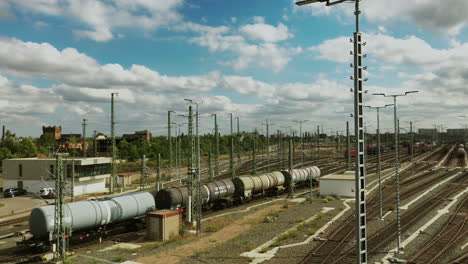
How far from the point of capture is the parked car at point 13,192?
199 ft

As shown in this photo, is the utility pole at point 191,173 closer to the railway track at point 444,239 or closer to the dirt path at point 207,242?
the dirt path at point 207,242

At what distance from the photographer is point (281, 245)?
2836 cm

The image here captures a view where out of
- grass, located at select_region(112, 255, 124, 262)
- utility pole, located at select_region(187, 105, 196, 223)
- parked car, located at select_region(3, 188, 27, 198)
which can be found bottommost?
parked car, located at select_region(3, 188, 27, 198)

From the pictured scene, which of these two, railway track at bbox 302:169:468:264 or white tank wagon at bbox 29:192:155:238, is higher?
white tank wagon at bbox 29:192:155:238

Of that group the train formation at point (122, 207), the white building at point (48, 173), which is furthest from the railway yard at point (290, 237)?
the white building at point (48, 173)

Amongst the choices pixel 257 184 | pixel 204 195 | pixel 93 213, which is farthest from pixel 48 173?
pixel 93 213

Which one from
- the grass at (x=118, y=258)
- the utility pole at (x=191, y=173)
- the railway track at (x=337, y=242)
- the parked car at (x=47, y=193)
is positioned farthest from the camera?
the parked car at (x=47, y=193)

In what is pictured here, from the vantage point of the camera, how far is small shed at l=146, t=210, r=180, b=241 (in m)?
31.3

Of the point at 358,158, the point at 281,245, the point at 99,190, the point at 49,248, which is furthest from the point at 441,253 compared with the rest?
the point at 99,190

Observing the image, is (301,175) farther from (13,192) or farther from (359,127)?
(359,127)

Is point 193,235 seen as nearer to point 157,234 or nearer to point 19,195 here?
point 157,234

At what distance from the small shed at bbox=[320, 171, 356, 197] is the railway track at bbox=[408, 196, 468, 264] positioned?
15160 mm

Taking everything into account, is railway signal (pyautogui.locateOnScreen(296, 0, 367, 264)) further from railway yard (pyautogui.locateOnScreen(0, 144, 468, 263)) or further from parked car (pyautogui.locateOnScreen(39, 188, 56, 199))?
parked car (pyautogui.locateOnScreen(39, 188, 56, 199))

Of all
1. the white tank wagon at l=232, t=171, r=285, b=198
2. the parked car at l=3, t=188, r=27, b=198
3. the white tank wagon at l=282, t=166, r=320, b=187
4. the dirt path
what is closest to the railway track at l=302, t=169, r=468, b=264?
the dirt path
